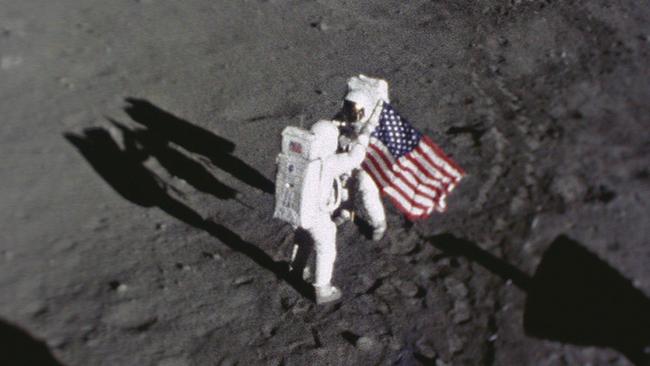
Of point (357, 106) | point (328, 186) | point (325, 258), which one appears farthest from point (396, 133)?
point (325, 258)

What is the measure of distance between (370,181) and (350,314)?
1.14 m

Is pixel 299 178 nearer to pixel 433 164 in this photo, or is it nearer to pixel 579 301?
pixel 433 164

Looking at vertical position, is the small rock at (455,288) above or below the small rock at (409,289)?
above

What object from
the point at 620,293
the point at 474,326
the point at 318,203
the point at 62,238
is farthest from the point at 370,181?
the point at 62,238

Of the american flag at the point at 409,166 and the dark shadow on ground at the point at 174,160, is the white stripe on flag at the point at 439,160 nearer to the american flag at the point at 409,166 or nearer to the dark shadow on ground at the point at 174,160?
the american flag at the point at 409,166

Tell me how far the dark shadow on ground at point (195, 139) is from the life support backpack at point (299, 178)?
181 centimetres

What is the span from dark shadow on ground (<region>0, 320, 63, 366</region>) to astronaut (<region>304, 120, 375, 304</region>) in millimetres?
2023

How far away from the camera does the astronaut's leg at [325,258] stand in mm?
4363

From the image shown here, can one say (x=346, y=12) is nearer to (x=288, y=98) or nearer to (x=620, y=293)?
(x=288, y=98)

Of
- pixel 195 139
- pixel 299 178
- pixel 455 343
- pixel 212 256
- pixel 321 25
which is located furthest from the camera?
pixel 321 25

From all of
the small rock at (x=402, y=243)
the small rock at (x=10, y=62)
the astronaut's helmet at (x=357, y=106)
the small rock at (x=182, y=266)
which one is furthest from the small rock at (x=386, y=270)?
the small rock at (x=10, y=62)

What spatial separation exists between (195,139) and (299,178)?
9.36 ft

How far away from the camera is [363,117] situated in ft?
15.0

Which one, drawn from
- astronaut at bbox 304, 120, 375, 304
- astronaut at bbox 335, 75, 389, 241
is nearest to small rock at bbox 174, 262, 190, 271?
astronaut at bbox 304, 120, 375, 304
